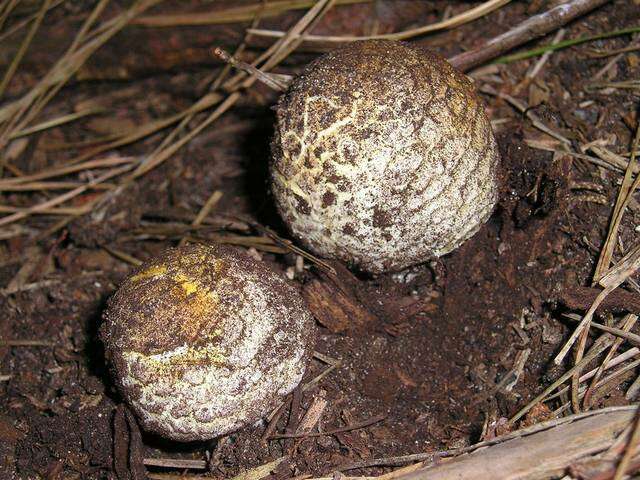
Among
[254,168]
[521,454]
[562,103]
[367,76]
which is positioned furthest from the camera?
[254,168]

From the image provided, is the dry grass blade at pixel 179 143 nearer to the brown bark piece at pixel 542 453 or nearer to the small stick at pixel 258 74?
the small stick at pixel 258 74

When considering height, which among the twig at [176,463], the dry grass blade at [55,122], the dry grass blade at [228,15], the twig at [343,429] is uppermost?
the dry grass blade at [228,15]

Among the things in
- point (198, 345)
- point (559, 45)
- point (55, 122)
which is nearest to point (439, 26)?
point (559, 45)

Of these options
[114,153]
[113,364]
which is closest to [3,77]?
[114,153]

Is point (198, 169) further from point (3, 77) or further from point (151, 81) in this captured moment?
point (3, 77)

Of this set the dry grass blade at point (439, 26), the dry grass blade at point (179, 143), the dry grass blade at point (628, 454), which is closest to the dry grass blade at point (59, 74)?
the dry grass blade at point (179, 143)

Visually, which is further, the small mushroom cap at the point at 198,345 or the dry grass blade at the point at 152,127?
the dry grass blade at the point at 152,127
